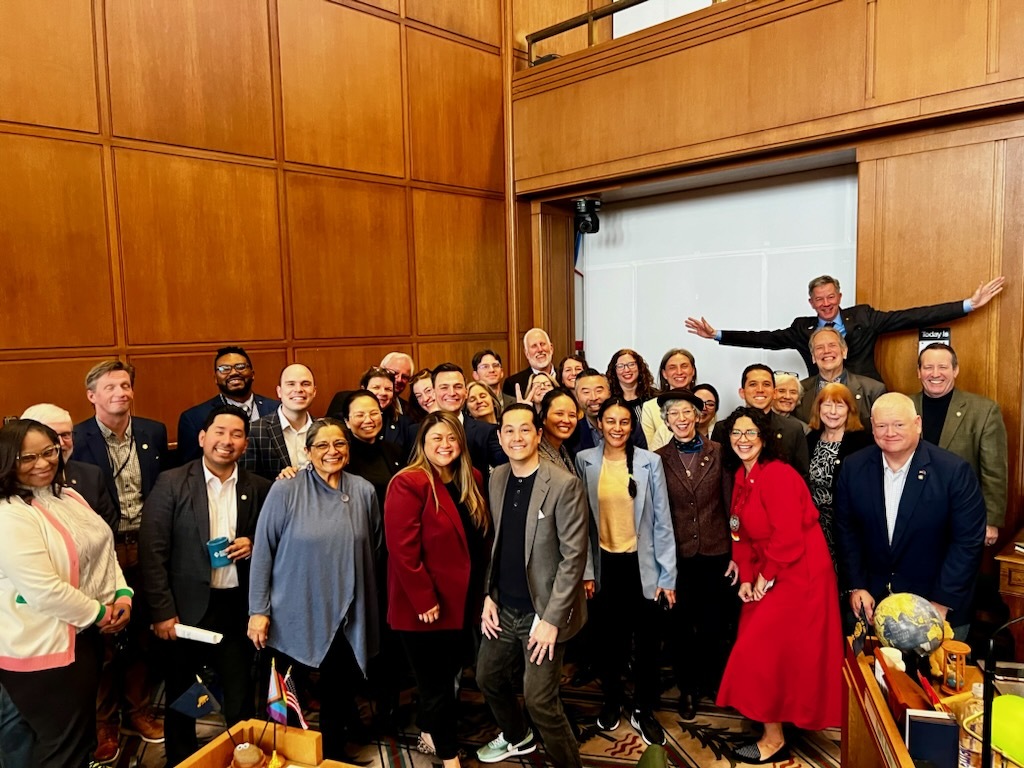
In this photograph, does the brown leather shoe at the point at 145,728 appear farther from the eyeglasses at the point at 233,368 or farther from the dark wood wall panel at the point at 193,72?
the dark wood wall panel at the point at 193,72

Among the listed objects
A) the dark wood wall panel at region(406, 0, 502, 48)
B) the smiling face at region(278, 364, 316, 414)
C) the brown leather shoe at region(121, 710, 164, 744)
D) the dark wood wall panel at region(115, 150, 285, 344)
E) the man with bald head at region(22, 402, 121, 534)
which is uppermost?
the dark wood wall panel at region(406, 0, 502, 48)

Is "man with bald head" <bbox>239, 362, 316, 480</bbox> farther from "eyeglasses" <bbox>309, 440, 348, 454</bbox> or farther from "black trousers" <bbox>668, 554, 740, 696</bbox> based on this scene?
"black trousers" <bbox>668, 554, 740, 696</bbox>

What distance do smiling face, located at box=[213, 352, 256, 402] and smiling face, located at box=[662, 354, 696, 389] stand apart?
239cm

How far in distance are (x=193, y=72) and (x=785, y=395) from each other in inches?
166

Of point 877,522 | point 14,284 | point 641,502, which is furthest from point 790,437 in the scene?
point 14,284

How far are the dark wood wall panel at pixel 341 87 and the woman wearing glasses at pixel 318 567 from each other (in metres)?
3.16

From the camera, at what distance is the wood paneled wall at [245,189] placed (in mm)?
4016

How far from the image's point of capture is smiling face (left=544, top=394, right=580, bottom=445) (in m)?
3.11

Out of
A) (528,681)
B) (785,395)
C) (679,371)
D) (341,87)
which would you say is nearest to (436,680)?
(528,681)

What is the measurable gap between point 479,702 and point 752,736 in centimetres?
133

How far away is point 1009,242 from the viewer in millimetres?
3986

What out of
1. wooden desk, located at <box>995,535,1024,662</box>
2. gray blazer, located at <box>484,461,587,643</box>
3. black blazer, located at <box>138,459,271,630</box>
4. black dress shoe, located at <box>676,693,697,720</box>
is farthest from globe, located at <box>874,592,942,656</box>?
black blazer, located at <box>138,459,271,630</box>

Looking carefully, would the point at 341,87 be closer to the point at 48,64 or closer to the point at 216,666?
the point at 48,64

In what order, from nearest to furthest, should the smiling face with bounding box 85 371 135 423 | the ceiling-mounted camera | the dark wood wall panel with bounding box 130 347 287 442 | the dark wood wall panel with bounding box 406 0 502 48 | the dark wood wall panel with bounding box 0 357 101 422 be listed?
the smiling face with bounding box 85 371 135 423, the dark wood wall panel with bounding box 0 357 101 422, the dark wood wall panel with bounding box 130 347 287 442, the dark wood wall panel with bounding box 406 0 502 48, the ceiling-mounted camera
